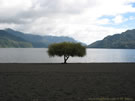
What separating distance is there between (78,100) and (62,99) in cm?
112

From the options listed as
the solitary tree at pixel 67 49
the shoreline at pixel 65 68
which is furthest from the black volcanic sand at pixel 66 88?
the solitary tree at pixel 67 49

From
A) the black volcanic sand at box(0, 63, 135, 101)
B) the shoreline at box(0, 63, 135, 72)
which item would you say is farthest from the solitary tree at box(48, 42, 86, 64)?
the black volcanic sand at box(0, 63, 135, 101)

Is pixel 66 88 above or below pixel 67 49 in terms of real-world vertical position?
below

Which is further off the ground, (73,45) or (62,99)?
(73,45)

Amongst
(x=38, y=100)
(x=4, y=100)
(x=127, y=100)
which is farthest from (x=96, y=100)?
(x=4, y=100)

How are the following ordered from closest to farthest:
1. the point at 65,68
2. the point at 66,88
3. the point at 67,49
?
1. the point at 66,88
2. the point at 65,68
3. the point at 67,49

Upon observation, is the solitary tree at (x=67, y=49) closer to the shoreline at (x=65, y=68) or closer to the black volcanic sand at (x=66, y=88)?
the shoreline at (x=65, y=68)

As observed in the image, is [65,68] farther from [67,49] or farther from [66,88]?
[66,88]

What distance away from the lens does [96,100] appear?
10.2 metres

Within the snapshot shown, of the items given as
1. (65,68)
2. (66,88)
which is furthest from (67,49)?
(66,88)

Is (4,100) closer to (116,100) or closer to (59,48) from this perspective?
(116,100)

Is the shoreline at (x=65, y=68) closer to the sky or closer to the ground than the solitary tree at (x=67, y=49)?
closer to the ground

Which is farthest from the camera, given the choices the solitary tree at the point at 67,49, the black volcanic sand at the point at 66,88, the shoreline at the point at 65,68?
the solitary tree at the point at 67,49

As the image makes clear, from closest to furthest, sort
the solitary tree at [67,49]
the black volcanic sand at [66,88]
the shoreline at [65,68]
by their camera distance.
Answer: the black volcanic sand at [66,88]
the shoreline at [65,68]
the solitary tree at [67,49]
